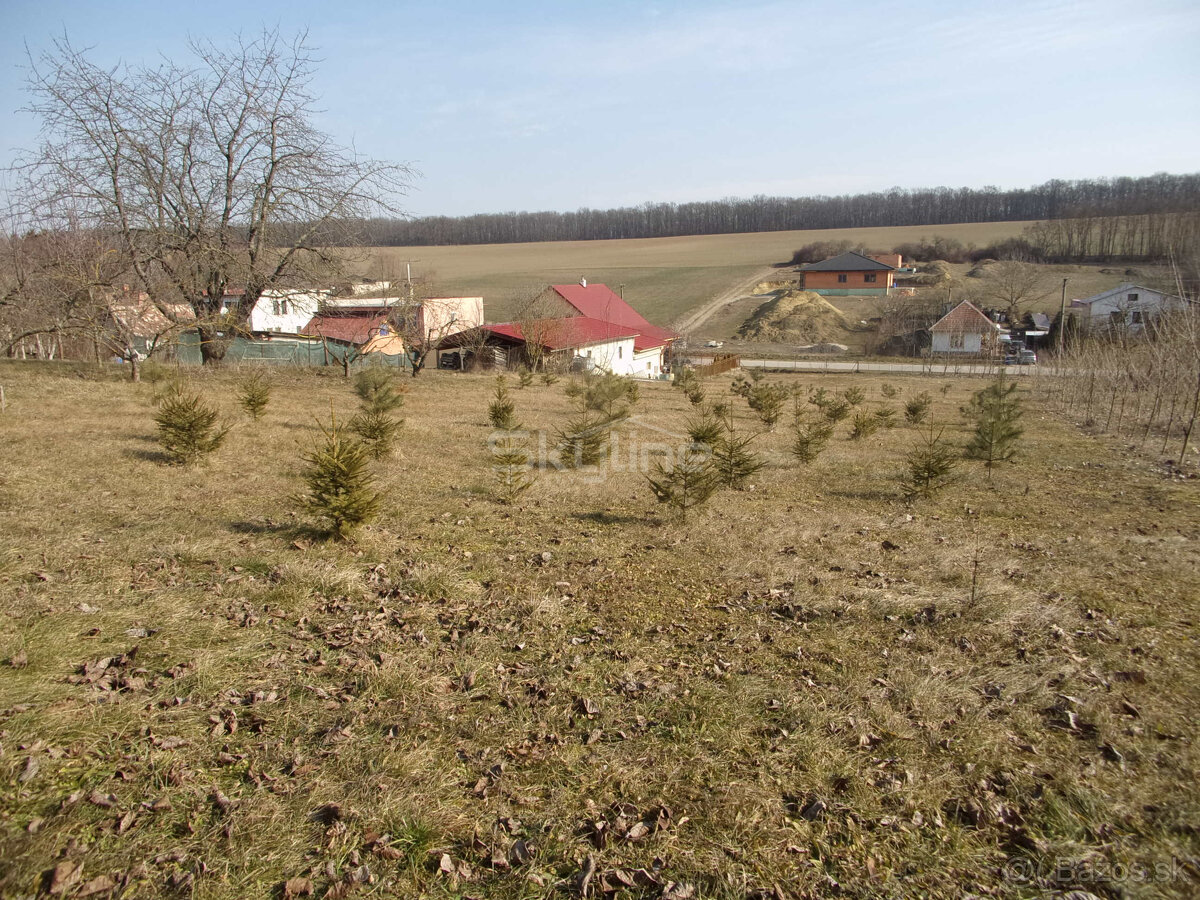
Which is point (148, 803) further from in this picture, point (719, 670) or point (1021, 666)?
point (1021, 666)

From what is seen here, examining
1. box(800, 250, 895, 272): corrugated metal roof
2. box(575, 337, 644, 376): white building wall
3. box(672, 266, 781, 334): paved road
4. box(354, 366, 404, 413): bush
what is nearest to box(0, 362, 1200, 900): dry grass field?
box(354, 366, 404, 413): bush

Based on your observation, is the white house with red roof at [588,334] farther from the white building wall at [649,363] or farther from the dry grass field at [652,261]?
the dry grass field at [652,261]

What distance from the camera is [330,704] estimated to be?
4.02m

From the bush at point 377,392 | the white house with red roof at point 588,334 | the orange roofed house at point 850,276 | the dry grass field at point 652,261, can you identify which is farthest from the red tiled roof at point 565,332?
the orange roofed house at point 850,276

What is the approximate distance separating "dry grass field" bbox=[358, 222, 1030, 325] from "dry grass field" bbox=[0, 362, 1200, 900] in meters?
45.3

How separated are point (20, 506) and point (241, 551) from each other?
9.34 feet

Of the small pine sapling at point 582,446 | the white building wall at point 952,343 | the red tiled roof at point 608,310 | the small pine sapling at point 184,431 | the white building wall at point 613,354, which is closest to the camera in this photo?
the small pine sapling at point 184,431

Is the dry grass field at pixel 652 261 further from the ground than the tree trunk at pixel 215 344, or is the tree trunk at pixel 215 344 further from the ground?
the dry grass field at pixel 652 261

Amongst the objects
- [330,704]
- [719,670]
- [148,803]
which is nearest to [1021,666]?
[719,670]

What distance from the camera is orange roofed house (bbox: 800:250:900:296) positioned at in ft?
222

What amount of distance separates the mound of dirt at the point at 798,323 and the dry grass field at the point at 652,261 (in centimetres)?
795

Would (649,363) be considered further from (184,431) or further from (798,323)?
(184,431)

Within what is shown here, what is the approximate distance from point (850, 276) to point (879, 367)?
96.8 ft

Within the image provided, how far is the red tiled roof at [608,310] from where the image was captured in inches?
1531
